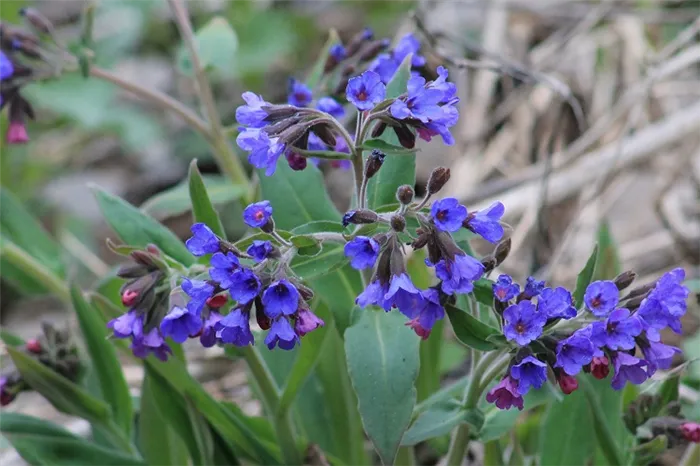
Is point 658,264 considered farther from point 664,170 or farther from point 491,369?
point 491,369

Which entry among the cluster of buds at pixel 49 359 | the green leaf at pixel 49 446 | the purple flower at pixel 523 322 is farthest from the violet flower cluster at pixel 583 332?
the cluster of buds at pixel 49 359

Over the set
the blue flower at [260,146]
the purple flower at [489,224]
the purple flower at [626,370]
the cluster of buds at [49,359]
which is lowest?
the cluster of buds at [49,359]

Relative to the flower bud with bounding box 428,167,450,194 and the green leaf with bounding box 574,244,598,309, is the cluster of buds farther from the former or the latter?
the green leaf with bounding box 574,244,598,309

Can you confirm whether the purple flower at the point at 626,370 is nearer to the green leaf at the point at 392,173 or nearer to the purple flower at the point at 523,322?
the purple flower at the point at 523,322

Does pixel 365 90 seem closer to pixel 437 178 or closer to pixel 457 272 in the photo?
pixel 437 178

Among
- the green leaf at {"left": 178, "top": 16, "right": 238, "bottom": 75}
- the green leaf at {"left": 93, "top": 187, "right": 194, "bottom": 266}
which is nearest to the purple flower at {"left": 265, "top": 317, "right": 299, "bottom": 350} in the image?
the green leaf at {"left": 93, "top": 187, "right": 194, "bottom": 266}

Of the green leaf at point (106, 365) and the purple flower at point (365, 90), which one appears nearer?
the purple flower at point (365, 90)

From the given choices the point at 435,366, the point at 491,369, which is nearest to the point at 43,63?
the point at 435,366
